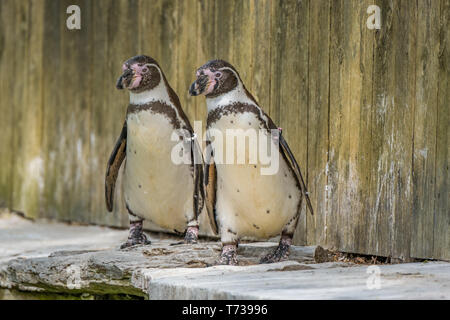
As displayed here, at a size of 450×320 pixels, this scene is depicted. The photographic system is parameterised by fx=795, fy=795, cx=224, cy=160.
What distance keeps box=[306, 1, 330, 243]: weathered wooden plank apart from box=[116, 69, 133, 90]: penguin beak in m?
1.40

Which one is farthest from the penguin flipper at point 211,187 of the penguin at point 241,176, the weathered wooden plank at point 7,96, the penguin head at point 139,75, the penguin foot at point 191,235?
the weathered wooden plank at point 7,96

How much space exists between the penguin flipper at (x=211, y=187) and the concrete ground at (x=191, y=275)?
27 cm

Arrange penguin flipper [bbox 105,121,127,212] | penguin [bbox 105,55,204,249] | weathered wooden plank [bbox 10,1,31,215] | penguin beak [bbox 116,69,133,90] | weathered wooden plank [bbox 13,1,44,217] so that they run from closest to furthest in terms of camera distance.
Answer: penguin beak [bbox 116,69,133,90] → penguin [bbox 105,55,204,249] → penguin flipper [bbox 105,121,127,212] → weathered wooden plank [bbox 13,1,44,217] → weathered wooden plank [bbox 10,1,31,215]

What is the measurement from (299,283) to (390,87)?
194 cm

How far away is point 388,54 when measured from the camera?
522 cm

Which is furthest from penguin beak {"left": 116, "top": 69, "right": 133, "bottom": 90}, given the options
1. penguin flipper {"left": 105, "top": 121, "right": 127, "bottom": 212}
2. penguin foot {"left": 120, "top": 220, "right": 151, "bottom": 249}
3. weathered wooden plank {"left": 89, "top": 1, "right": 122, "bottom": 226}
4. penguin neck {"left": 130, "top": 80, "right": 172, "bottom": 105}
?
weathered wooden plank {"left": 89, "top": 1, "right": 122, "bottom": 226}

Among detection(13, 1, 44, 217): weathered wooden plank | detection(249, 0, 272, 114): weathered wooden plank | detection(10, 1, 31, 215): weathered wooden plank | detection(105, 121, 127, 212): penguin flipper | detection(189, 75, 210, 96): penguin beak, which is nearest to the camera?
detection(189, 75, 210, 96): penguin beak

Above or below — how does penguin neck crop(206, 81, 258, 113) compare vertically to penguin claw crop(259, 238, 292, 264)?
above

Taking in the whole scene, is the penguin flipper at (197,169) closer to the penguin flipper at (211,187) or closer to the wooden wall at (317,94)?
the penguin flipper at (211,187)

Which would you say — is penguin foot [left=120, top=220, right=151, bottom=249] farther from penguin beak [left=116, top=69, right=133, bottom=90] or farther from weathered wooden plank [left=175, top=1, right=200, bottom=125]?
weathered wooden plank [left=175, top=1, right=200, bottom=125]

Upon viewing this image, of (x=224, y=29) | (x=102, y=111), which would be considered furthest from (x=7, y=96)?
(x=224, y=29)

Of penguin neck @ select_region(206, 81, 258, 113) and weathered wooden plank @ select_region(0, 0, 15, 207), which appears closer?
penguin neck @ select_region(206, 81, 258, 113)

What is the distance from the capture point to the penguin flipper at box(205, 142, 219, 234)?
473 cm

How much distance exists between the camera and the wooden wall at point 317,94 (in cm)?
500
